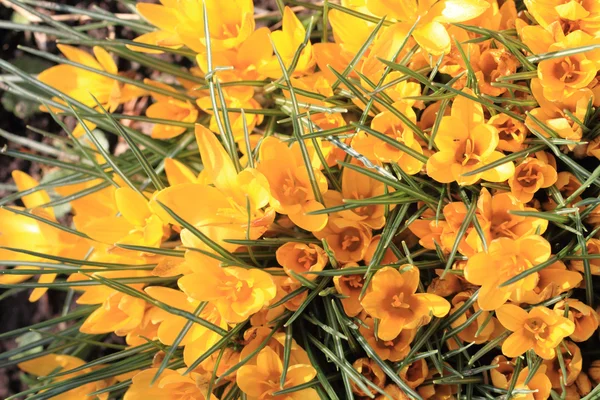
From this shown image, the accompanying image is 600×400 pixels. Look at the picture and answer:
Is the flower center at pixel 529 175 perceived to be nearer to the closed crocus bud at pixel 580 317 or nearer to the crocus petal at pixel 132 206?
the closed crocus bud at pixel 580 317

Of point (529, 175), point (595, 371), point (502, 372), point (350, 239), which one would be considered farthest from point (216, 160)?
point (595, 371)

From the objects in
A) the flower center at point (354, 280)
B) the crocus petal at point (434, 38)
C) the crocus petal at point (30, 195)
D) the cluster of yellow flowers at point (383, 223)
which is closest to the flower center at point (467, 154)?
the cluster of yellow flowers at point (383, 223)

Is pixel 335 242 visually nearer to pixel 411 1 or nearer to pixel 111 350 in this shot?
pixel 411 1

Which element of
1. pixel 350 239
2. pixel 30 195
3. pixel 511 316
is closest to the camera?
pixel 511 316

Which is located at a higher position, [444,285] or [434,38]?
[434,38]

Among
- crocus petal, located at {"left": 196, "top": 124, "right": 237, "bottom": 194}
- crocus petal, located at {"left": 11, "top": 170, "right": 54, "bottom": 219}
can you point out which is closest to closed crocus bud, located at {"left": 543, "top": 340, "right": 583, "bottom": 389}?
crocus petal, located at {"left": 196, "top": 124, "right": 237, "bottom": 194}

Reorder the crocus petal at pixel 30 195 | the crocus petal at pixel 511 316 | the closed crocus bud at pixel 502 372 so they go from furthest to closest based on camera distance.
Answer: the crocus petal at pixel 30 195
the closed crocus bud at pixel 502 372
the crocus petal at pixel 511 316

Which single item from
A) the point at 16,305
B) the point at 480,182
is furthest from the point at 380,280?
the point at 16,305

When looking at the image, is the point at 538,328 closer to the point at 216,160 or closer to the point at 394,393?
the point at 394,393
